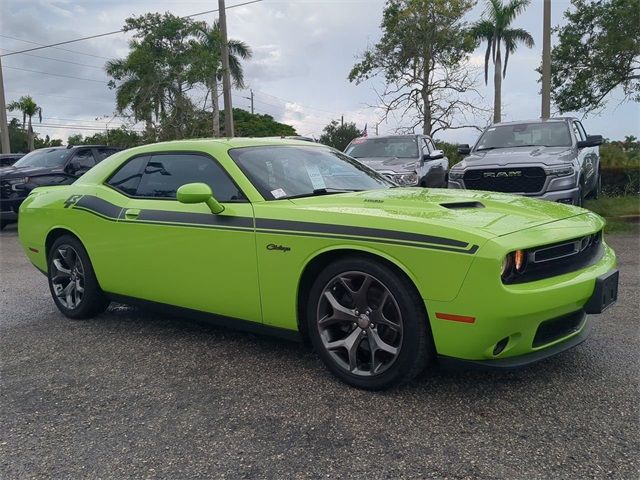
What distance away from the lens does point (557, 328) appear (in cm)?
302

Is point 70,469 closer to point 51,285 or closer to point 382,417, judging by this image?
point 382,417

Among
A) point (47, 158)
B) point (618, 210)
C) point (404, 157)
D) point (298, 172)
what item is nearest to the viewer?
point (298, 172)

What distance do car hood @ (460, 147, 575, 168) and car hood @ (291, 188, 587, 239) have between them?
4473mm

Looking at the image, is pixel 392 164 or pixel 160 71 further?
pixel 160 71

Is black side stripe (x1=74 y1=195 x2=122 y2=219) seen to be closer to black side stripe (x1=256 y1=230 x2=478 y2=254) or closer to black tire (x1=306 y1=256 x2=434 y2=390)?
black side stripe (x1=256 y1=230 x2=478 y2=254)

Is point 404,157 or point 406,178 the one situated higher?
point 404,157

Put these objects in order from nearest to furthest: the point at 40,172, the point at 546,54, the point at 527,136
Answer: the point at 527,136 → the point at 40,172 → the point at 546,54

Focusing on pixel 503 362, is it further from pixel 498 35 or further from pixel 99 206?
pixel 498 35

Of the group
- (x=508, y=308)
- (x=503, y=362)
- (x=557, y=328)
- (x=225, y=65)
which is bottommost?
(x=503, y=362)

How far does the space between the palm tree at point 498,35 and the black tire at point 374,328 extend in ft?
74.2

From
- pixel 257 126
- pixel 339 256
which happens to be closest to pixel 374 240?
pixel 339 256

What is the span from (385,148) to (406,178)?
1.35 meters

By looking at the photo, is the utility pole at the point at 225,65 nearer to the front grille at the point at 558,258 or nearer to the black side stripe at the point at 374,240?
the black side stripe at the point at 374,240

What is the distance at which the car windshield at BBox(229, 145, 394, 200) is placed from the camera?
378 centimetres
